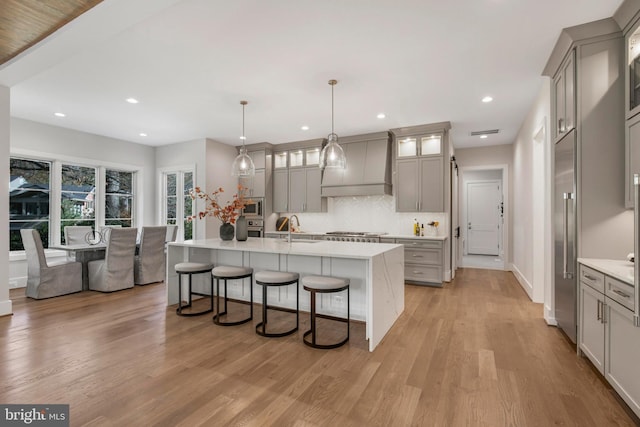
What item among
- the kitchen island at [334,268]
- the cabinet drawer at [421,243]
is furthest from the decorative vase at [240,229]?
the cabinet drawer at [421,243]

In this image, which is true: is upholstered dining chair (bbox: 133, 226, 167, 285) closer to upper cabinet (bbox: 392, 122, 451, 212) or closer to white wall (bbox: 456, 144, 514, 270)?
upper cabinet (bbox: 392, 122, 451, 212)

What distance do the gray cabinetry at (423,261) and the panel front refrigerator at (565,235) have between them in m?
1.98

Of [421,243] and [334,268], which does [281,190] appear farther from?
[334,268]

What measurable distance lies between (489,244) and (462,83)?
6.83 meters

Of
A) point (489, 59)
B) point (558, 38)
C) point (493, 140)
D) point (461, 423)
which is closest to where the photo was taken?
point (461, 423)

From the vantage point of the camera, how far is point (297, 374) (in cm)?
235

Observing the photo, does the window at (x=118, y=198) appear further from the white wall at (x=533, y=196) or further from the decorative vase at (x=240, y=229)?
the white wall at (x=533, y=196)

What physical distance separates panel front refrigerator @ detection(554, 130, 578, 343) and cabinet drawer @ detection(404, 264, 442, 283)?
1.99 metres

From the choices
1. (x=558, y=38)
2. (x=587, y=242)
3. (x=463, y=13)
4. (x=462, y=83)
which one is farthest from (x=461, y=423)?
(x=462, y=83)

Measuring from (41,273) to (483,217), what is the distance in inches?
397

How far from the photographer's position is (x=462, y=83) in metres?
3.74

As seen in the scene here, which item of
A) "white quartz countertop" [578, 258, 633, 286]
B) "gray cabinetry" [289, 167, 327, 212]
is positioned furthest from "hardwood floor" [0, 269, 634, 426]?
"gray cabinetry" [289, 167, 327, 212]

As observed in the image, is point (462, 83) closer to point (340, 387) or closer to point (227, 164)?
point (340, 387)

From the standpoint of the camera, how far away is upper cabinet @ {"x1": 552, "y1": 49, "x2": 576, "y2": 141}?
8.97 feet
